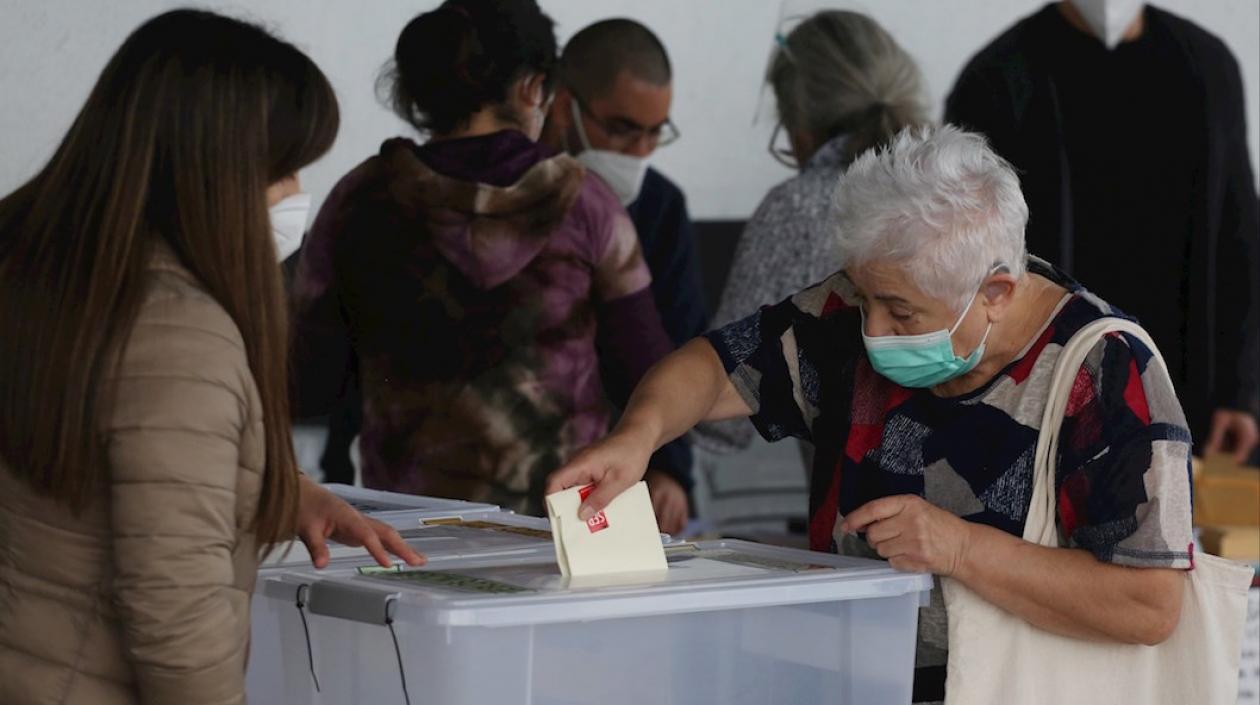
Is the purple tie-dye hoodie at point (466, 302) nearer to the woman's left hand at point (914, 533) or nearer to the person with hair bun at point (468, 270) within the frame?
the person with hair bun at point (468, 270)

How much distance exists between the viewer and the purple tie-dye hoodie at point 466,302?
2.71m

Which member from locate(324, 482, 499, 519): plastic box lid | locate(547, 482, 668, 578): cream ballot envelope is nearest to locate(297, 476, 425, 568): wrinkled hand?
locate(547, 482, 668, 578): cream ballot envelope

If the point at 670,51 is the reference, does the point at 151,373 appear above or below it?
below

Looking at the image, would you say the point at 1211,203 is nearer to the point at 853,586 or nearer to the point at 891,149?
the point at 891,149

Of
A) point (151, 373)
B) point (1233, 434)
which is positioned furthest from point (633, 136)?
point (151, 373)

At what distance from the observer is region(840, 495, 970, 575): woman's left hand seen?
1.88m

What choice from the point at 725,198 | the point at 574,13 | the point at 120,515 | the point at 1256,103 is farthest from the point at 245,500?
the point at 1256,103

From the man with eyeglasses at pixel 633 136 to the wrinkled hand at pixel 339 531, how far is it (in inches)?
66.0

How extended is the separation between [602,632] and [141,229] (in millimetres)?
571

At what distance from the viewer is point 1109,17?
147 inches

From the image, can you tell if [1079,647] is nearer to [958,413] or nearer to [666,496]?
[958,413]

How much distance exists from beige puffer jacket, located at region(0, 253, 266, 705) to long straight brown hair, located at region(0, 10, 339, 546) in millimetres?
25

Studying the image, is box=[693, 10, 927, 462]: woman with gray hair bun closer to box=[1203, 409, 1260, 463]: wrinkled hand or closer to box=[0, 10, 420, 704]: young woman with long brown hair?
box=[1203, 409, 1260, 463]: wrinkled hand

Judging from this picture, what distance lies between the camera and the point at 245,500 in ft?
5.39
